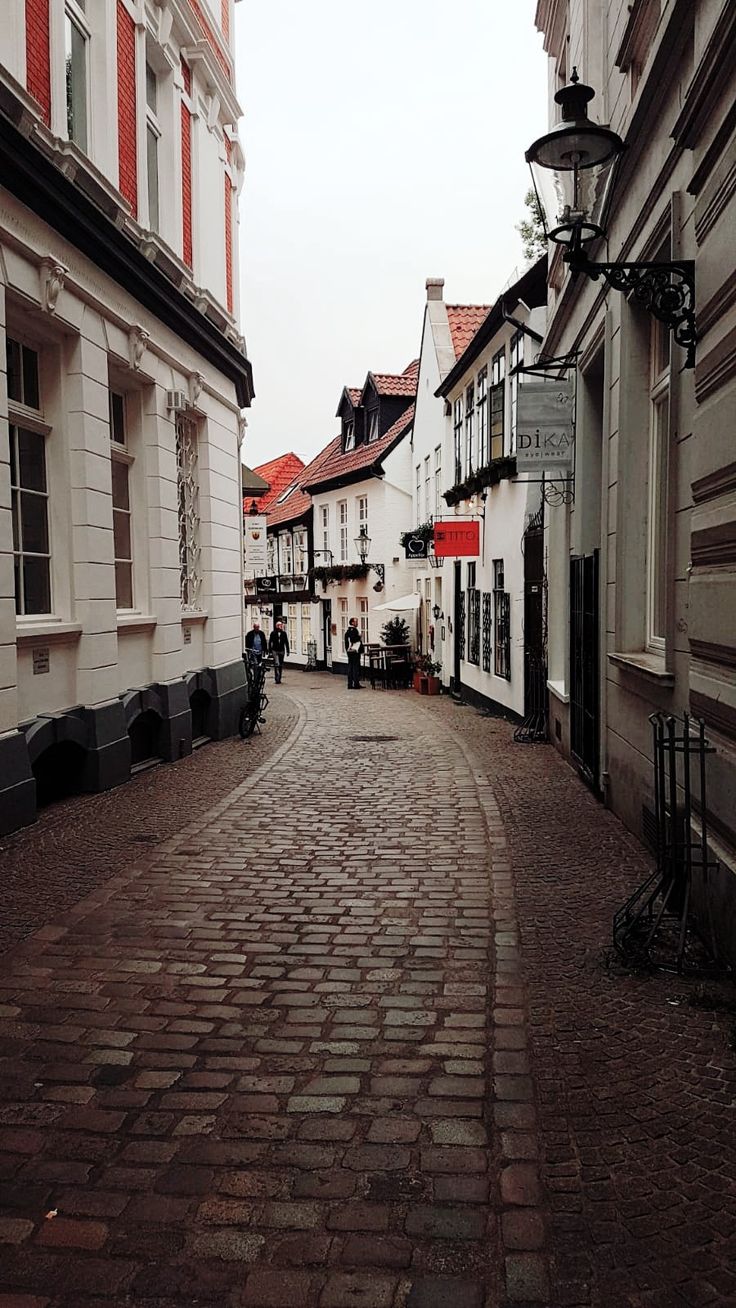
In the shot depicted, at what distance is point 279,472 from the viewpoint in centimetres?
4997

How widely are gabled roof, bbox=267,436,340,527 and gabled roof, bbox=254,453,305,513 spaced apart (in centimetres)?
240

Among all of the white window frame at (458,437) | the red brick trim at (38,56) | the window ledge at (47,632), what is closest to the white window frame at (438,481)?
the white window frame at (458,437)

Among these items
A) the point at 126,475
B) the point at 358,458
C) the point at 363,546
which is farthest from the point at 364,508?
the point at 126,475

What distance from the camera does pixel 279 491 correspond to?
48.2 metres

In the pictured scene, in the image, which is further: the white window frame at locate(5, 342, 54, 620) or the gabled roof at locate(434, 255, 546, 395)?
the gabled roof at locate(434, 255, 546, 395)

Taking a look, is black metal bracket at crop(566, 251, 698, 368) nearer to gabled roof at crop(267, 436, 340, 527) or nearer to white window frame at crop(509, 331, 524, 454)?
white window frame at crop(509, 331, 524, 454)

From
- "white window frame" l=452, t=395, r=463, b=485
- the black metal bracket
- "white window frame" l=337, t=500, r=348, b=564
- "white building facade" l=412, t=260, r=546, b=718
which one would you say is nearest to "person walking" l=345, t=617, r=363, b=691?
"white building facade" l=412, t=260, r=546, b=718

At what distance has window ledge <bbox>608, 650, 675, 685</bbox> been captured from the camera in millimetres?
6137

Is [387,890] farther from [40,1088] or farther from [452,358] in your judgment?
[452,358]

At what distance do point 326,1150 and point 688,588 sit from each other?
339 cm

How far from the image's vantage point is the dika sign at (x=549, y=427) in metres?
10.6

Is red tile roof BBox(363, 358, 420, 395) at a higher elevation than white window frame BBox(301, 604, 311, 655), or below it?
higher

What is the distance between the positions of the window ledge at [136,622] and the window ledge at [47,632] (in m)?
1.27

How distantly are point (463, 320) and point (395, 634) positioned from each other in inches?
351
